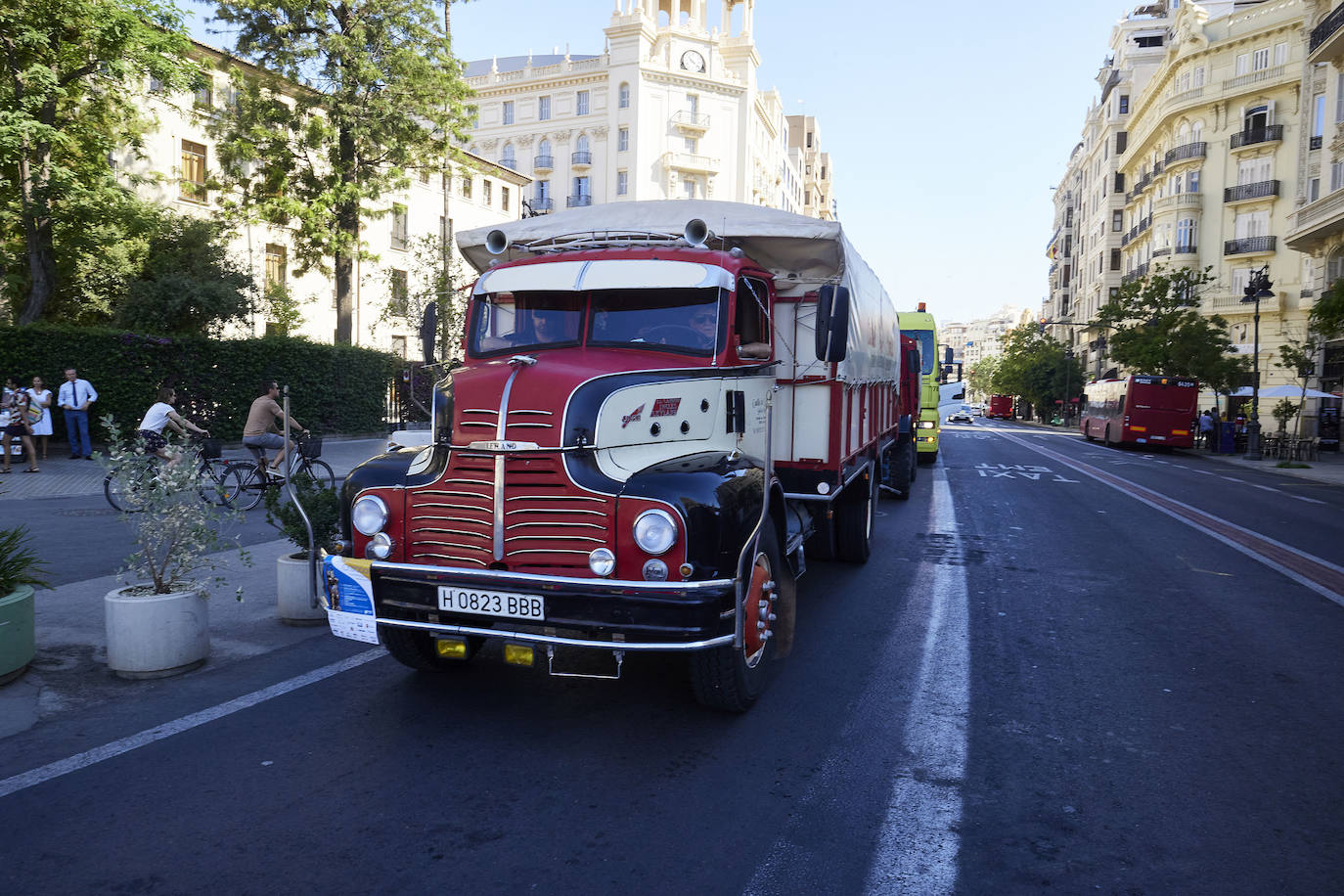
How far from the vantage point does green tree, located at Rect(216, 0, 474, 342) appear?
24875mm

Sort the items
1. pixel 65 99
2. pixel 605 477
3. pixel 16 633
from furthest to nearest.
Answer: pixel 65 99 < pixel 16 633 < pixel 605 477

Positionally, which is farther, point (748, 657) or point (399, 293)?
point (399, 293)

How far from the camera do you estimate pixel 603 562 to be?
4.39 metres

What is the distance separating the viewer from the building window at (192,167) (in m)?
30.1

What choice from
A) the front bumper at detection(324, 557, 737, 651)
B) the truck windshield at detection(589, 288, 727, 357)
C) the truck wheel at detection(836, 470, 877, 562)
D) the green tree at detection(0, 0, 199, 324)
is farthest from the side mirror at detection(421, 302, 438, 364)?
the green tree at detection(0, 0, 199, 324)

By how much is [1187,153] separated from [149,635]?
204ft

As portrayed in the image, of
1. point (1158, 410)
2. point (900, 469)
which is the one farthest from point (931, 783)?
point (1158, 410)

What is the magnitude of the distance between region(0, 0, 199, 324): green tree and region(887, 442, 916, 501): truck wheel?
59.3ft

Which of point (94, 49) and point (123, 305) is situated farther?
point (123, 305)

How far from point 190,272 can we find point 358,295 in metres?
11.8

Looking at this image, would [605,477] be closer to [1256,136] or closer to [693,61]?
[1256,136]

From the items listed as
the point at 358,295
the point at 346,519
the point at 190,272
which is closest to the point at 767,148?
the point at 358,295

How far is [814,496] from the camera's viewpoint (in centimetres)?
681

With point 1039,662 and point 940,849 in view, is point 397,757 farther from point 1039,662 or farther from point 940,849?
point 1039,662
